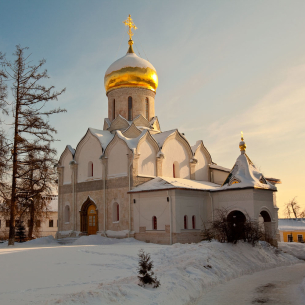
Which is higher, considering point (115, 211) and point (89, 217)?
point (115, 211)

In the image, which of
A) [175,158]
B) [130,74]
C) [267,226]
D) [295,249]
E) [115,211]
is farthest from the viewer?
[130,74]

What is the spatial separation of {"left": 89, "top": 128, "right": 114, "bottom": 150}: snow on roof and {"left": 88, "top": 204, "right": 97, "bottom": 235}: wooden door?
3586 mm

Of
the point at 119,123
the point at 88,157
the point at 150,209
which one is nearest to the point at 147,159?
the point at 150,209

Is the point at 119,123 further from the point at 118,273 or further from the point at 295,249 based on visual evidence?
the point at 118,273

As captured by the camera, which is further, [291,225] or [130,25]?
[291,225]

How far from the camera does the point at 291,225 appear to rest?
30.8 m

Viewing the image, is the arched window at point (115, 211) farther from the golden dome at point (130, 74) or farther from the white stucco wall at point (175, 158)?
the golden dome at point (130, 74)

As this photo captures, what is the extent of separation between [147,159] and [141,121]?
3911mm

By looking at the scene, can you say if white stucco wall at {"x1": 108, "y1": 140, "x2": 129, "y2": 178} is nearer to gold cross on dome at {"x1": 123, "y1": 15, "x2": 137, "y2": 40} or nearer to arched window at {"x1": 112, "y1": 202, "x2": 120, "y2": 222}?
arched window at {"x1": 112, "y1": 202, "x2": 120, "y2": 222}

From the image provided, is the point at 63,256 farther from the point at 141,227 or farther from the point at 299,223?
the point at 299,223

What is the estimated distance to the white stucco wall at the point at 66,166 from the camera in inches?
883

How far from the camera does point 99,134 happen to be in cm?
2183

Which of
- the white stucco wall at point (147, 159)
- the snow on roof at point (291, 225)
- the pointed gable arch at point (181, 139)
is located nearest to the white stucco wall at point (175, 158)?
the pointed gable arch at point (181, 139)

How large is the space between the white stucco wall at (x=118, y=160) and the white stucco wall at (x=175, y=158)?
2.45 m
